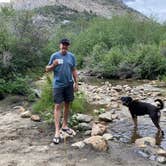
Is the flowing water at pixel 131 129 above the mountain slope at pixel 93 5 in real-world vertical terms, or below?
below

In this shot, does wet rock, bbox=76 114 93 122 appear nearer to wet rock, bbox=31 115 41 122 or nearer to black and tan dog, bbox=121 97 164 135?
wet rock, bbox=31 115 41 122

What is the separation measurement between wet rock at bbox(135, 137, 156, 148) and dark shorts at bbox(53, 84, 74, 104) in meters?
1.68

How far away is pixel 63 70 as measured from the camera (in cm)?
896

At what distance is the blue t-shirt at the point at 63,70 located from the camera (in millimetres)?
8922

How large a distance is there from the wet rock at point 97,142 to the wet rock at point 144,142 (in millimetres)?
773

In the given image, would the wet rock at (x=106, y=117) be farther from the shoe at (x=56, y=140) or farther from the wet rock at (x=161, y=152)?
the wet rock at (x=161, y=152)

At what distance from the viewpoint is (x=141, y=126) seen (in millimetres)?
10758

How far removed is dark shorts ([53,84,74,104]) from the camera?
9.04m

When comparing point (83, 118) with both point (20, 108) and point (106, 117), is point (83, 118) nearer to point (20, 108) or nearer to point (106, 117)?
point (106, 117)

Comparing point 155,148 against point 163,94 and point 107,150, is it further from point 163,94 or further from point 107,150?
point 163,94

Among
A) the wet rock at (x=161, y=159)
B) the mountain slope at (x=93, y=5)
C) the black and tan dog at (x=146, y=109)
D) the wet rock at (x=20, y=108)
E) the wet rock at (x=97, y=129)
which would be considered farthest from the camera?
the mountain slope at (x=93, y=5)

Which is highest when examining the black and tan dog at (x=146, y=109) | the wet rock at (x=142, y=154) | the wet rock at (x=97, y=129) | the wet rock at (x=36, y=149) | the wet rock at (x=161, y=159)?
the black and tan dog at (x=146, y=109)

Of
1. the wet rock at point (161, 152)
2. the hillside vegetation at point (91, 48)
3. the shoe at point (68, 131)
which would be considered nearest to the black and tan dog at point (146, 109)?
the wet rock at point (161, 152)

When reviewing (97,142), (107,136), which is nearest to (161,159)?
(97,142)
